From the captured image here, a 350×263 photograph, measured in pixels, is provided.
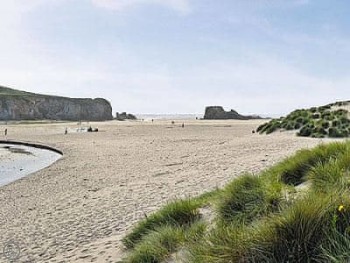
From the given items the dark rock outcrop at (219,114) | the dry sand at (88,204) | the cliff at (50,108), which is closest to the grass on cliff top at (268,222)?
the dry sand at (88,204)

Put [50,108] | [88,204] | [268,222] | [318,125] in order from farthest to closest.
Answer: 1. [50,108]
2. [318,125]
3. [88,204]
4. [268,222]

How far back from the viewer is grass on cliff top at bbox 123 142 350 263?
3469 mm

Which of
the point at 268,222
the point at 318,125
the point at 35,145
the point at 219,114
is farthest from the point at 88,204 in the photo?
the point at 219,114

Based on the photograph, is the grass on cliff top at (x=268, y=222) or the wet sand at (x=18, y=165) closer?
the grass on cliff top at (x=268, y=222)

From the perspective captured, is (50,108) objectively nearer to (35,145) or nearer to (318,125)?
(35,145)

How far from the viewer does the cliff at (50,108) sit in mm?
104188

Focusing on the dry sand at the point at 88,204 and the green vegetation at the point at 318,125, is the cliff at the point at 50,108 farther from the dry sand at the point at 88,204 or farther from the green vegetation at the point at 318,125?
the dry sand at the point at 88,204

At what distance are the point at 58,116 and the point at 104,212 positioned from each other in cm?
10975

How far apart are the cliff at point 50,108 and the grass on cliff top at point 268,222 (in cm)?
10657

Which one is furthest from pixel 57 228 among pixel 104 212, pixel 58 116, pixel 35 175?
pixel 58 116

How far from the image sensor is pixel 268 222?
3695mm

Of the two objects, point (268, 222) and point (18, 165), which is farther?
point (18, 165)

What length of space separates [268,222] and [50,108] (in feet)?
380

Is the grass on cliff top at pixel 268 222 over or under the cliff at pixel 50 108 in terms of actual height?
under
